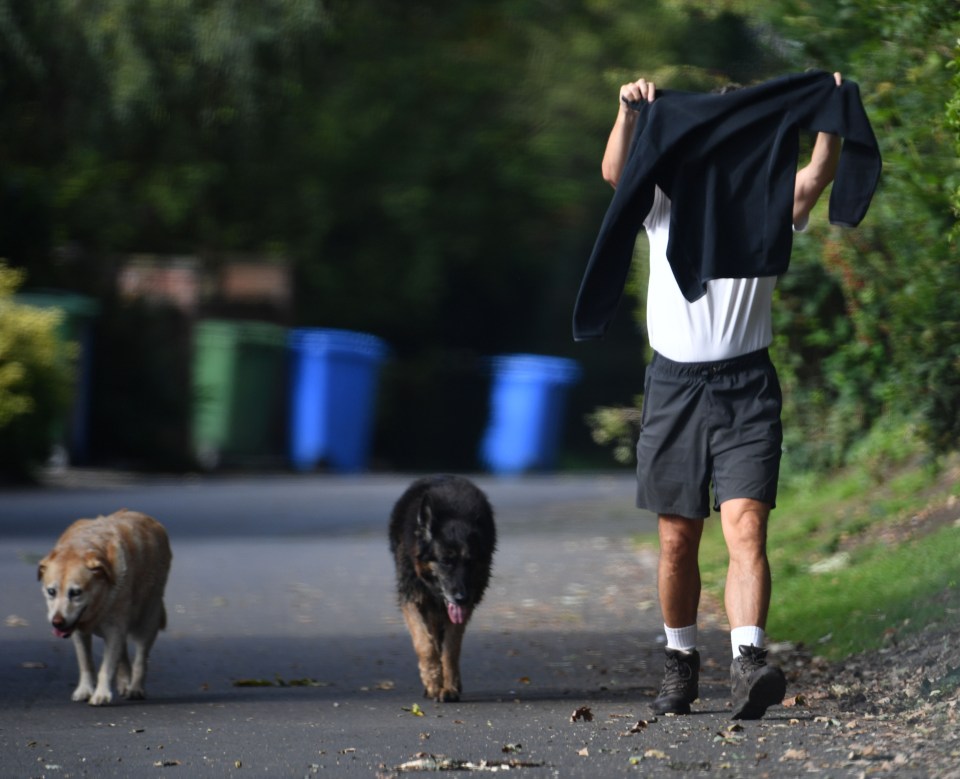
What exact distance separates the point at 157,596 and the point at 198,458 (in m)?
13.3

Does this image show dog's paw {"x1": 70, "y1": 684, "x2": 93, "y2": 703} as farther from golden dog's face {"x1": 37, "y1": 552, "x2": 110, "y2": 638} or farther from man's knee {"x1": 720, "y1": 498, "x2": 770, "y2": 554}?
man's knee {"x1": 720, "y1": 498, "x2": 770, "y2": 554}

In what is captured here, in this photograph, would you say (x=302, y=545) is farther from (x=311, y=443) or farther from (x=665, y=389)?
(x=311, y=443)

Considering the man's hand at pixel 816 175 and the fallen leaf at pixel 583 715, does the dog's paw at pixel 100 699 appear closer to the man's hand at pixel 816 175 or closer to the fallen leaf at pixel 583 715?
the fallen leaf at pixel 583 715

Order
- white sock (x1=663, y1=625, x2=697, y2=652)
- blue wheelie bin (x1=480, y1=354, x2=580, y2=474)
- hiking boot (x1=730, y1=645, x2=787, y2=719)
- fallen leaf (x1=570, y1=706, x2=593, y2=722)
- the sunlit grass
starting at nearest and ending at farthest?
hiking boot (x1=730, y1=645, x2=787, y2=719)
fallen leaf (x1=570, y1=706, x2=593, y2=722)
white sock (x1=663, y1=625, x2=697, y2=652)
the sunlit grass
blue wheelie bin (x1=480, y1=354, x2=580, y2=474)

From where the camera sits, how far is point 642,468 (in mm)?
6051

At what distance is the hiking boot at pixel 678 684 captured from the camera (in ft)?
19.5

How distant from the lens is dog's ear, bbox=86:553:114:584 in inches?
259

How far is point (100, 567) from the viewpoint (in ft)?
21.6

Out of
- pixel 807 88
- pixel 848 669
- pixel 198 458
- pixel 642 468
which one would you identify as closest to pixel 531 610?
pixel 848 669

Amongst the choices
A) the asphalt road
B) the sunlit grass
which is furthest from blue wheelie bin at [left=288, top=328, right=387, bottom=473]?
the sunlit grass

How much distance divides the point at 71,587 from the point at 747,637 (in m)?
2.53

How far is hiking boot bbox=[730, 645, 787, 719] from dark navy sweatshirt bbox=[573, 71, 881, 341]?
1227 millimetres

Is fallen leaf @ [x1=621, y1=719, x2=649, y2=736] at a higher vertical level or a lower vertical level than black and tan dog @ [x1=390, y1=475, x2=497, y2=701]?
lower

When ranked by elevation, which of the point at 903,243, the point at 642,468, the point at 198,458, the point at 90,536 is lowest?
the point at 198,458
